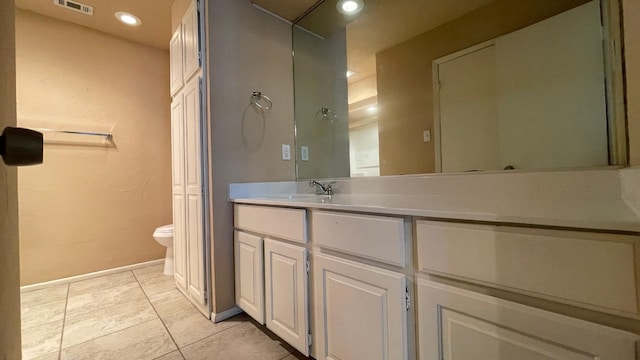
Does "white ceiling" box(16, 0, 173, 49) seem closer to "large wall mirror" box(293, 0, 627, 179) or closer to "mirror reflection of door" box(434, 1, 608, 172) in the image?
"large wall mirror" box(293, 0, 627, 179)

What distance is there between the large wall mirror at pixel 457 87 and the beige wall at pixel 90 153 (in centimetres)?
181

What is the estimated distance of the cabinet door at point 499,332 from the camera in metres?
0.51

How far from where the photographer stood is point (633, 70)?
2.21 ft

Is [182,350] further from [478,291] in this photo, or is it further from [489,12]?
[489,12]

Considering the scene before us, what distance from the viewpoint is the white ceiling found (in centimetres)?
205

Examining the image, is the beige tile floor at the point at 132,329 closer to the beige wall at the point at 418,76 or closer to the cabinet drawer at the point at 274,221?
the cabinet drawer at the point at 274,221

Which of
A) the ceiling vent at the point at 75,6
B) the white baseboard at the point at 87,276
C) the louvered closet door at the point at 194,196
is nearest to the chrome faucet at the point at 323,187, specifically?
the louvered closet door at the point at 194,196

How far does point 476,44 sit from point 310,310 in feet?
4.94

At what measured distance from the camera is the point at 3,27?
505mm

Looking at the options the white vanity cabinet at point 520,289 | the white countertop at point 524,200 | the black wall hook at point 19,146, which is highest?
the black wall hook at point 19,146

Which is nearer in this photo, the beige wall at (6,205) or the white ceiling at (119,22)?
the beige wall at (6,205)

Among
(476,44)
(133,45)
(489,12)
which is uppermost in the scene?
(133,45)

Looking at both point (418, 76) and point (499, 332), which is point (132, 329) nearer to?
point (499, 332)

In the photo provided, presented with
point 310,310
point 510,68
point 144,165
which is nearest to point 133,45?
point 144,165
